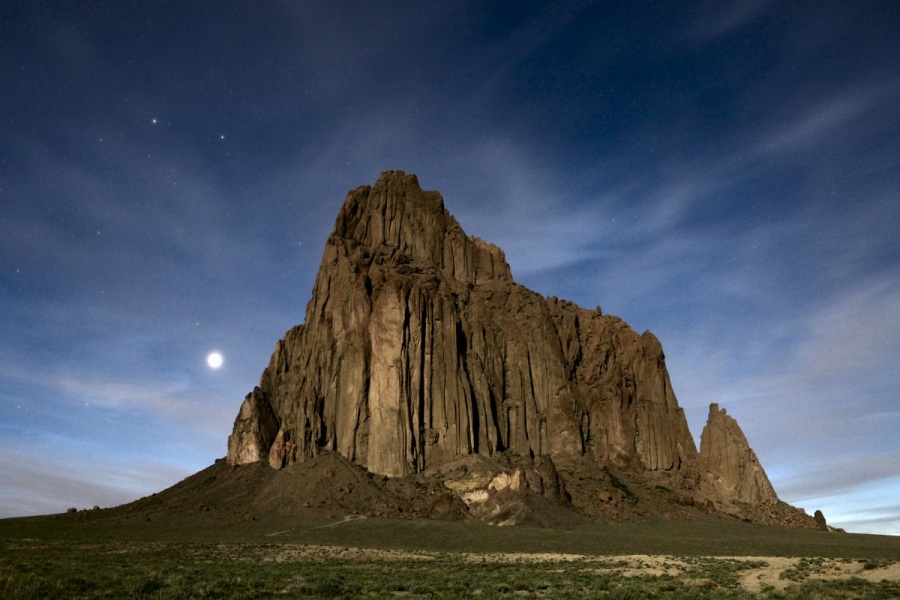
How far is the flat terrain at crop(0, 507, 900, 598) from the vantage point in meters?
31.2

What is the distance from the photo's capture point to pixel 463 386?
133250mm

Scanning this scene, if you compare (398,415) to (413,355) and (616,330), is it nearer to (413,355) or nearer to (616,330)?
(413,355)

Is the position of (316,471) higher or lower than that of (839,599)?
higher

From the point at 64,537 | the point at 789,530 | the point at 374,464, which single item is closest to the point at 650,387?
the point at 789,530

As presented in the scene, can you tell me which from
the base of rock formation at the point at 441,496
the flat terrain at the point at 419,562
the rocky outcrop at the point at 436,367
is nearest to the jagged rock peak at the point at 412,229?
the rocky outcrop at the point at 436,367

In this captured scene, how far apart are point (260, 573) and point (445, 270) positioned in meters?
122

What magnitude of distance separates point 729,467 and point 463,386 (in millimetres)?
64336

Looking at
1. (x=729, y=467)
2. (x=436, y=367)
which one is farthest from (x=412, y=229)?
(x=729, y=467)

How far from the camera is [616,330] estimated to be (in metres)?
166

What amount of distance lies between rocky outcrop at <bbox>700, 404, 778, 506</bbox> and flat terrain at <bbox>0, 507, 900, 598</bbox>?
3414cm

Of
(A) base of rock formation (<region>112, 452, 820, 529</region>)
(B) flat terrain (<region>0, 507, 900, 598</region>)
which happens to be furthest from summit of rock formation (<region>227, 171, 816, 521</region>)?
(B) flat terrain (<region>0, 507, 900, 598</region>)

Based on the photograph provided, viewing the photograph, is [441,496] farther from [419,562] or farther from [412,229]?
[412,229]

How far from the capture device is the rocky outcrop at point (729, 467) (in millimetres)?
137500

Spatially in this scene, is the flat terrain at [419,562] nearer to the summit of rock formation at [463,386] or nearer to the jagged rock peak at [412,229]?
the summit of rock formation at [463,386]
